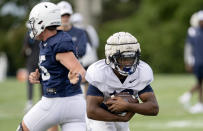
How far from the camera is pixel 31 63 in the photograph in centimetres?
1261

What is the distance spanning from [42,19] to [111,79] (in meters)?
0.97

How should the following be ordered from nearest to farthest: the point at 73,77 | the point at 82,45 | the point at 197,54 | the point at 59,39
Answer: the point at 73,77
the point at 59,39
the point at 82,45
the point at 197,54

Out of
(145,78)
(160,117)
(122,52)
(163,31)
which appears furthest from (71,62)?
(163,31)

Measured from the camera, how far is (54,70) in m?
5.73

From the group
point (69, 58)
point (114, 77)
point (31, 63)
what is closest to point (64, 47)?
point (69, 58)

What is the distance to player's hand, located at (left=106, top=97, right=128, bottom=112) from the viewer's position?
16.7 ft

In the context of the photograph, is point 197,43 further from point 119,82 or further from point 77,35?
point 119,82

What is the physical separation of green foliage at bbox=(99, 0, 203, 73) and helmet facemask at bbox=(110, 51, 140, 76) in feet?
95.5

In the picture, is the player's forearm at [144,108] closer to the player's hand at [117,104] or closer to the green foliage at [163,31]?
the player's hand at [117,104]

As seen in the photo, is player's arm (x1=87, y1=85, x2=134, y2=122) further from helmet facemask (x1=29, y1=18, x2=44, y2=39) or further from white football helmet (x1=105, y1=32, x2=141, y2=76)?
helmet facemask (x1=29, y1=18, x2=44, y2=39)

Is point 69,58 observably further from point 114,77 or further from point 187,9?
point 187,9

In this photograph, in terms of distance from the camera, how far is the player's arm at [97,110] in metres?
5.24

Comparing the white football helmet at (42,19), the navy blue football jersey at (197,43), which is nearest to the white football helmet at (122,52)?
the white football helmet at (42,19)

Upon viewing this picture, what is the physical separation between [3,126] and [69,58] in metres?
5.07
